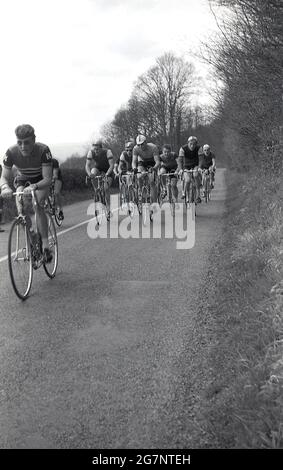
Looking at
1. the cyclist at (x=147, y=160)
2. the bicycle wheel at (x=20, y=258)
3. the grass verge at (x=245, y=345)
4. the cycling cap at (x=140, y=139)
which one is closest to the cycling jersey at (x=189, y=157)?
the cyclist at (x=147, y=160)

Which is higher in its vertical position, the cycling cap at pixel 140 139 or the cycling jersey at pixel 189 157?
the cycling cap at pixel 140 139

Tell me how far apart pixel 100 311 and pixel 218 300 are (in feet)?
4.41

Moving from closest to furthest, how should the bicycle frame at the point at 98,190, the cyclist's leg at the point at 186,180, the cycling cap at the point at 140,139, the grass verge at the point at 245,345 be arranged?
the grass verge at the point at 245,345, the cycling cap at the point at 140,139, the bicycle frame at the point at 98,190, the cyclist's leg at the point at 186,180

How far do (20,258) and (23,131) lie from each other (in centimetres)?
159

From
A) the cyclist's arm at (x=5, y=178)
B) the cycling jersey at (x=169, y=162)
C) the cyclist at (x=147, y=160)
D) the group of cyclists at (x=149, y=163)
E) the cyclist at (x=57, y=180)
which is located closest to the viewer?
the cyclist's arm at (x=5, y=178)

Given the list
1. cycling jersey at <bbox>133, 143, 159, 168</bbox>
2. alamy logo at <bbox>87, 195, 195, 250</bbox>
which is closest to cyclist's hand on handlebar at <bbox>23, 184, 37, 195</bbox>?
alamy logo at <bbox>87, 195, 195, 250</bbox>

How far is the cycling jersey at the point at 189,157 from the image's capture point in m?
14.9

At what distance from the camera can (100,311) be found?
543 cm

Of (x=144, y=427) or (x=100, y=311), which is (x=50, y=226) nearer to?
(x=100, y=311)

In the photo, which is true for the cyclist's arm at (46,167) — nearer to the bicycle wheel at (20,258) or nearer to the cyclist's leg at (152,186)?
the bicycle wheel at (20,258)

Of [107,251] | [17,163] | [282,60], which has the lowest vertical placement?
[107,251]

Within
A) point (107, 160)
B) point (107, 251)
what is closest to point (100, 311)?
point (107, 251)

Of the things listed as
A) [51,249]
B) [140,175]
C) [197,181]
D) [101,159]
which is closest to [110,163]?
[101,159]

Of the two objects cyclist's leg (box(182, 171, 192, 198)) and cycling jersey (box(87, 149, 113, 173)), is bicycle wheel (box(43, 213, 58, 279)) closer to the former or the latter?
cycling jersey (box(87, 149, 113, 173))
